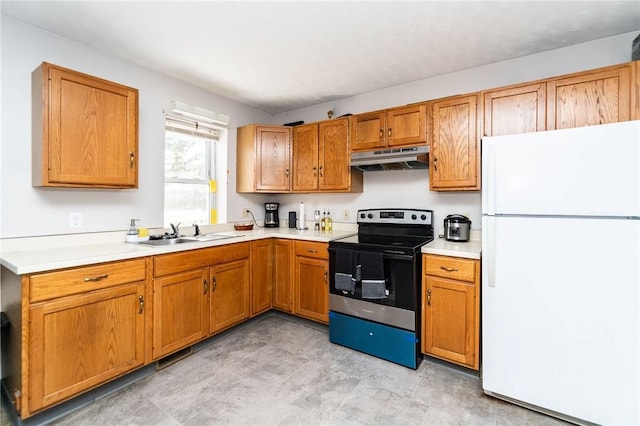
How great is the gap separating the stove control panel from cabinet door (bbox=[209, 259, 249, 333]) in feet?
4.44

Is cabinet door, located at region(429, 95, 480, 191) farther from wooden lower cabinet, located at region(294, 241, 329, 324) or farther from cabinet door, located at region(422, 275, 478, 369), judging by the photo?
wooden lower cabinet, located at region(294, 241, 329, 324)

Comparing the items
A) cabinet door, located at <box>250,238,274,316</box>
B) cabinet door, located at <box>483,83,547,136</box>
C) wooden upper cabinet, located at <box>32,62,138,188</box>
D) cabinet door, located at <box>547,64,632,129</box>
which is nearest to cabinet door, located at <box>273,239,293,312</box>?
cabinet door, located at <box>250,238,274,316</box>

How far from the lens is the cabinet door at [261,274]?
296 centimetres

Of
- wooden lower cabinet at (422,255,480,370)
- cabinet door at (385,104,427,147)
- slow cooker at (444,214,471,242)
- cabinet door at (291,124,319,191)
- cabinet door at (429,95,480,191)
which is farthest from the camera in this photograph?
cabinet door at (291,124,319,191)

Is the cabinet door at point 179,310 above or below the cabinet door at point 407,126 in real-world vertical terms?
below

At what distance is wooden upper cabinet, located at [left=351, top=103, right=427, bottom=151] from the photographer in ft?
8.66

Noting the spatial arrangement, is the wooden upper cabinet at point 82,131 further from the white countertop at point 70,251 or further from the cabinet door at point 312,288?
the cabinet door at point 312,288

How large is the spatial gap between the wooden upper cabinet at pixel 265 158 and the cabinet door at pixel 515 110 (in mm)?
2100

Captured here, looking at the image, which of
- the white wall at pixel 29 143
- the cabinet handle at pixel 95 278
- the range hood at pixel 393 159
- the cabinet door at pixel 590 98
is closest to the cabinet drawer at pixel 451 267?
the range hood at pixel 393 159

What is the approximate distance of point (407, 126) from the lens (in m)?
2.71

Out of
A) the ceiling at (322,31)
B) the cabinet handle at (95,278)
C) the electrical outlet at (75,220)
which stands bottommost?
the cabinet handle at (95,278)

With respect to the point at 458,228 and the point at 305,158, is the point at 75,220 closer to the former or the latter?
the point at 305,158

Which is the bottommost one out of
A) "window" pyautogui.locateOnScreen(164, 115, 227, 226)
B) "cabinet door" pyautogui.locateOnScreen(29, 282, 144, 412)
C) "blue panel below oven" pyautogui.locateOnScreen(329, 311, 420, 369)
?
"blue panel below oven" pyautogui.locateOnScreen(329, 311, 420, 369)

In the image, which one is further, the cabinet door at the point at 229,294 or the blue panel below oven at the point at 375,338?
the cabinet door at the point at 229,294
